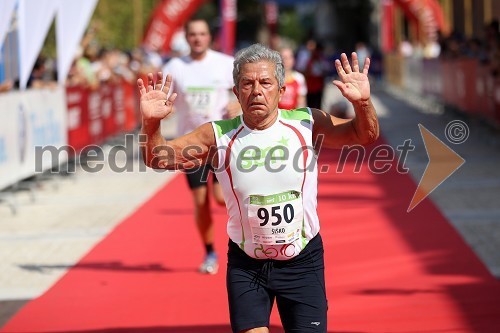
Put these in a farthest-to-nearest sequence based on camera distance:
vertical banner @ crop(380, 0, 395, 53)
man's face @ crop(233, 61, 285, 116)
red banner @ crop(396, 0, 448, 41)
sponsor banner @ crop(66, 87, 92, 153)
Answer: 1. vertical banner @ crop(380, 0, 395, 53)
2. red banner @ crop(396, 0, 448, 41)
3. sponsor banner @ crop(66, 87, 92, 153)
4. man's face @ crop(233, 61, 285, 116)

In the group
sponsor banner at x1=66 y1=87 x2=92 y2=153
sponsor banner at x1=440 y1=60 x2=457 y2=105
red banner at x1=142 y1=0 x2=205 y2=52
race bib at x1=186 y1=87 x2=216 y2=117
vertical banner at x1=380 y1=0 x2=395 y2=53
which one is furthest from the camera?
vertical banner at x1=380 y1=0 x2=395 y2=53

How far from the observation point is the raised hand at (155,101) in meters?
4.49

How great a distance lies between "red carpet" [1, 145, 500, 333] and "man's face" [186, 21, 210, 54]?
1.80 m

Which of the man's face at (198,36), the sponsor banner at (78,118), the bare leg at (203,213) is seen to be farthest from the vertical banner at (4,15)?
the sponsor banner at (78,118)

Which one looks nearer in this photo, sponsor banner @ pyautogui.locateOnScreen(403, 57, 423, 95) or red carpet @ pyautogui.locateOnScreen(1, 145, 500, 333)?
red carpet @ pyautogui.locateOnScreen(1, 145, 500, 333)

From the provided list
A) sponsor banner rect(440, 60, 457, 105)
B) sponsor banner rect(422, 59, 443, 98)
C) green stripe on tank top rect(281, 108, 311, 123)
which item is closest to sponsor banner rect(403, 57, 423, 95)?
sponsor banner rect(422, 59, 443, 98)

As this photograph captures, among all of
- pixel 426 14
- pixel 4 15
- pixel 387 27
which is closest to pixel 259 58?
pixel 4 15

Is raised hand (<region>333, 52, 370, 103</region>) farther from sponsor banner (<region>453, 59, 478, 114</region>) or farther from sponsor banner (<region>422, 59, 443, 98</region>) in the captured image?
sponsor banner (<region>422, 59, 443, 98</region>)

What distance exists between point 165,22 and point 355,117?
96.9 feet

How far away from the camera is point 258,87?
175 inches

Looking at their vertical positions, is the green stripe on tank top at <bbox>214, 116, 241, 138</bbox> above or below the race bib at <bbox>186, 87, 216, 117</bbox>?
below

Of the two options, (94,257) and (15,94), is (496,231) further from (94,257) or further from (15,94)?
(15,94)

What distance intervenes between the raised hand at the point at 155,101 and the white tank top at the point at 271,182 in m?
0.30

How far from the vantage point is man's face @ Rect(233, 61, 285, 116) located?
14.7ft
